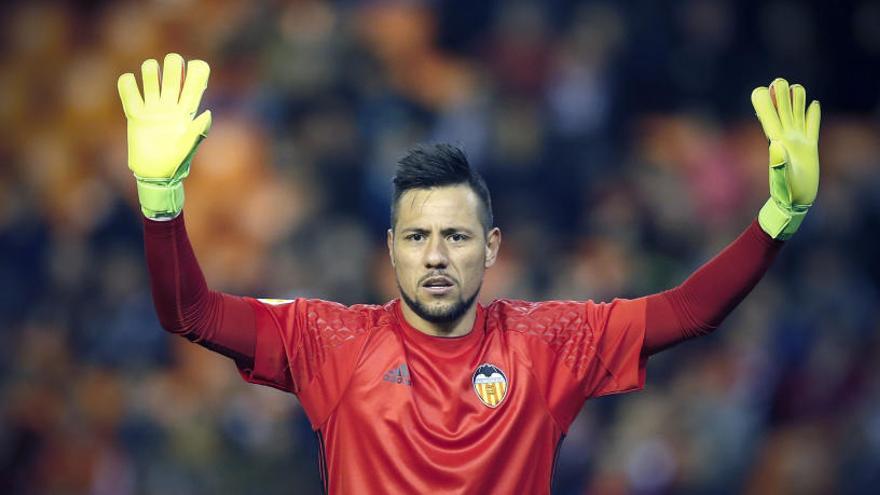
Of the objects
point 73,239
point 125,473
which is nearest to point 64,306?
point 73,239

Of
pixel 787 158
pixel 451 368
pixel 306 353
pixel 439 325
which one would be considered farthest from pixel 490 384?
pixel 787 158

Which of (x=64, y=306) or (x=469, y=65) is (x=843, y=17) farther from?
(x=64, y=306)

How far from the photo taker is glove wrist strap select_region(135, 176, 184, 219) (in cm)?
316

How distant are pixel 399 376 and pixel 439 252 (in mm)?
363

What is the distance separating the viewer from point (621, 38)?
7.57m

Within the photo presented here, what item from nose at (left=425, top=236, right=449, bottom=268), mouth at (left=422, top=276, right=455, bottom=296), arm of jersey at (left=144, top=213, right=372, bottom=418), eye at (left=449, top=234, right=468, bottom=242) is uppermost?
eye at (left=449, top=234, right=468, bottom=242)

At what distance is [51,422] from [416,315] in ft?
12.6

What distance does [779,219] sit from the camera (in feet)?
Result: 11.4

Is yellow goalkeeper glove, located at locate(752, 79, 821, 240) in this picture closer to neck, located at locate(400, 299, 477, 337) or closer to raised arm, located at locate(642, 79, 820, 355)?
raised arm, located at locate(642, 79, 820, 355)

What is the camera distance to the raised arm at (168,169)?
317 centimetres

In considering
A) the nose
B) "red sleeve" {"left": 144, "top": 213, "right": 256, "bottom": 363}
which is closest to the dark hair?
the nose

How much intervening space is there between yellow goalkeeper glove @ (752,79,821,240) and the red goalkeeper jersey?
470 mm

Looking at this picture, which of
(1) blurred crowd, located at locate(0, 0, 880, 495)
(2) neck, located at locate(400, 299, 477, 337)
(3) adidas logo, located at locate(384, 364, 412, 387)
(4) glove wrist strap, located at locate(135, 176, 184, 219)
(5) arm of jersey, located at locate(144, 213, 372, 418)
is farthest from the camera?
(1) blurred crowd, located at locate(0, 0, 880, 495)

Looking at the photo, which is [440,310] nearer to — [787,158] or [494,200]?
[787,158]
